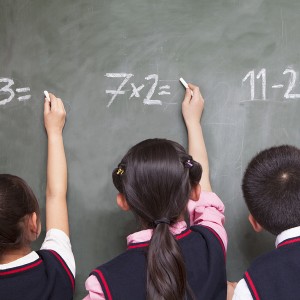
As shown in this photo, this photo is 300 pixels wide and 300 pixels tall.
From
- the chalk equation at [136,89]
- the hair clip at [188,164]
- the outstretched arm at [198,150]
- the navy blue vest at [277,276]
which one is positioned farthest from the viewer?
the chalk equation at [136,89]

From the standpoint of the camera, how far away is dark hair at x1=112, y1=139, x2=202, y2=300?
0.90m

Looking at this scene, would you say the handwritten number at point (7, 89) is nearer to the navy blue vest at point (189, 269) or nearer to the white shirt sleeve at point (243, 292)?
the navy blue vest at point (189, 269)

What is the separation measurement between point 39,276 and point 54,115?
1.42 ft

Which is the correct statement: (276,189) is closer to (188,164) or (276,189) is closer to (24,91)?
(188,164)

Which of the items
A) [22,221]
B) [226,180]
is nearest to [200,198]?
[226,180]

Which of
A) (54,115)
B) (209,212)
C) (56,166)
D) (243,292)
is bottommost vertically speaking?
(243,292)

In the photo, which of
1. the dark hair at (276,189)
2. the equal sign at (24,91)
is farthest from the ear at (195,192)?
the equal sign at (24,91)

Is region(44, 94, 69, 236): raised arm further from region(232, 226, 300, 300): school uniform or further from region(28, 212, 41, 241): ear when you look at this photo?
region(232, 226, 300, 300): school uniform

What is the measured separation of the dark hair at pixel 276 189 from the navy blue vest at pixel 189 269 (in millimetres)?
119

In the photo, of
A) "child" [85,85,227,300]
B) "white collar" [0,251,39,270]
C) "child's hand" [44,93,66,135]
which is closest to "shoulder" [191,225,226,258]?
"child" [85,85,227,300]

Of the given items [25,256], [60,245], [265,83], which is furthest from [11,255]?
[265,83]

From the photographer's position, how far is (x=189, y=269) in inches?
36.9

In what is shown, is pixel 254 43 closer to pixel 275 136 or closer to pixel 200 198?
pixel 275 136

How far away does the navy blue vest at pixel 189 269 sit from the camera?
0.89 m
